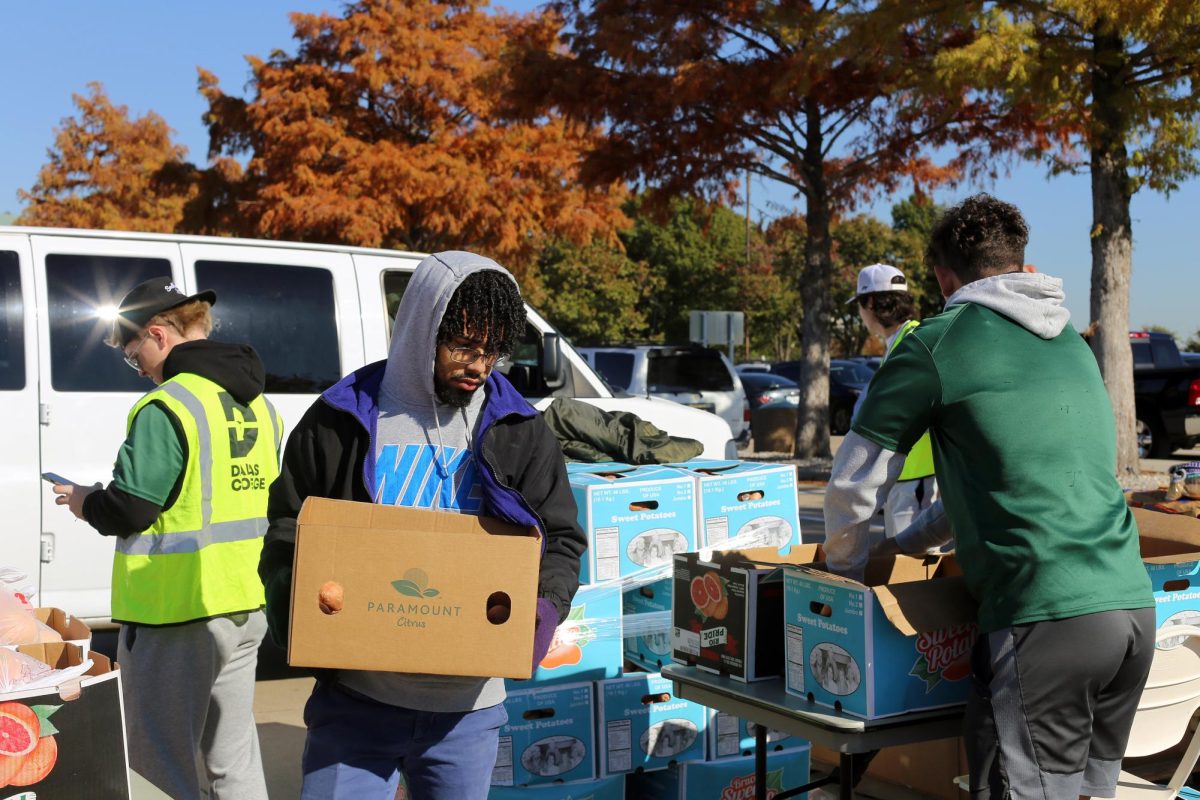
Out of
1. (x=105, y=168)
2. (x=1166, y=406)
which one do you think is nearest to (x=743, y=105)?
(x=1166, y=406)

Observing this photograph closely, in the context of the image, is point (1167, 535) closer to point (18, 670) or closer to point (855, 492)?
point (855, 492)

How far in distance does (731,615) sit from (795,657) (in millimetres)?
271

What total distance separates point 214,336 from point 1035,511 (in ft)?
16.1

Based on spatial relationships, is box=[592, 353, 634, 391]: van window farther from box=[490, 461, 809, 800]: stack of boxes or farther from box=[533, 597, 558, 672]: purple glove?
box=[533, 597, 558, 672]: purple glove

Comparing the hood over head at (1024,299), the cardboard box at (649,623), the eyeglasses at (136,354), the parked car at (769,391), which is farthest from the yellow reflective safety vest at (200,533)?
the parked car at (769,391)

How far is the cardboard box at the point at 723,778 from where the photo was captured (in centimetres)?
438

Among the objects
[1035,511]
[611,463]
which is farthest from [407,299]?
[611,463]

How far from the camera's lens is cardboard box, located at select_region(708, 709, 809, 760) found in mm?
4457

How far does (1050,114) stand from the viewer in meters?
12.9

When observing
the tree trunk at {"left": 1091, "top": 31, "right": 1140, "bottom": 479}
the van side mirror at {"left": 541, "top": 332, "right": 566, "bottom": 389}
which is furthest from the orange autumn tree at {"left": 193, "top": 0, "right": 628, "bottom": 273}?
the van side mirror at {"left": 541, "top": 332, "right": 566, "bottom": 389}

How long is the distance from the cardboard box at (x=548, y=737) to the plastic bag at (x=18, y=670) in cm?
174

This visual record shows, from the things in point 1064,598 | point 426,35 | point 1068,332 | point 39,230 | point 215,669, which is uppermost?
point 426,35

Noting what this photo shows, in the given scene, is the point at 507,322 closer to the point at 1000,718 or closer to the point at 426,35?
the point at 1000,718

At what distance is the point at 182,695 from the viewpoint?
353cm
